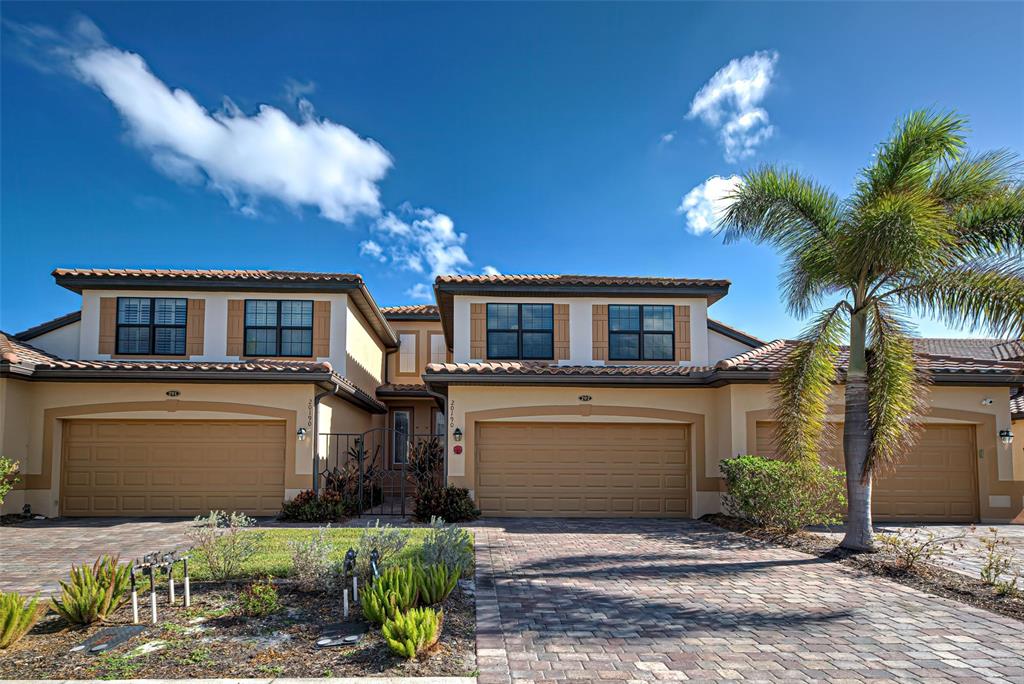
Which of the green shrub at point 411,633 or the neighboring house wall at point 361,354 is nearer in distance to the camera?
the green shrub at point 411,633

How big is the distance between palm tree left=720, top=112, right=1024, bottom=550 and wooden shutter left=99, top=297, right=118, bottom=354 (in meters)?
16.0

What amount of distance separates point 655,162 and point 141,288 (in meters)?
14.0

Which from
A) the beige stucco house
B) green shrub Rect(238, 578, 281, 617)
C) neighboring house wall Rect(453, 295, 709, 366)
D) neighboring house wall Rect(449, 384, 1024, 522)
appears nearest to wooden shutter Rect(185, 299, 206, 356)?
the beige stucco house

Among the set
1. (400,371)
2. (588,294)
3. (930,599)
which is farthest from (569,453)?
(400,371)

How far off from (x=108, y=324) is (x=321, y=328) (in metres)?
5.72

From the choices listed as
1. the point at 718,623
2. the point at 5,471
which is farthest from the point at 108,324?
the point at 718,623

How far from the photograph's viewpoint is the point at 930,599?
7352 millimetres

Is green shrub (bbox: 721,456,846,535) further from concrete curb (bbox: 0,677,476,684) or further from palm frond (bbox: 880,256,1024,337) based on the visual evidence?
concrete curb (bbox: 0,677,476,684)

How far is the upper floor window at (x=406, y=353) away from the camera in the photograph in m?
25.7

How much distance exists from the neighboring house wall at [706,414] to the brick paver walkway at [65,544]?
6.18m

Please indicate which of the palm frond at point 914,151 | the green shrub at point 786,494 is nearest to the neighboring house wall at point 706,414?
the green shrub at point 786,494

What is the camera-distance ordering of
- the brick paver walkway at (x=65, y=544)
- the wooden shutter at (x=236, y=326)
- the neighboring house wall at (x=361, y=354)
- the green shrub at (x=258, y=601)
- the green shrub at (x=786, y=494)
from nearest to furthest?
the green shrub at (x=258, y=601) < the brick paver walkway at (x=65, y=544) < the green shrub at (x=786, y=494) < the wooden shutter at (x=236, y=326) < the neighboring house wall at (x=361, y=354)

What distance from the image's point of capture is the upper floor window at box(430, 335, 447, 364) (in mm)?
25875

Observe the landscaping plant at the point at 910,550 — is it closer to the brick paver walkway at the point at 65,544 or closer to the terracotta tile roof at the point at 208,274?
the brick paver walkway at the point at 65,544
